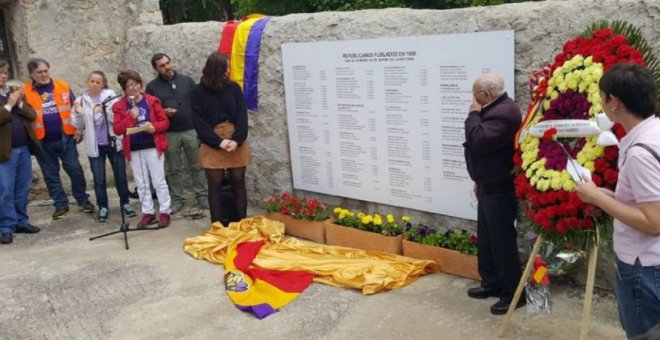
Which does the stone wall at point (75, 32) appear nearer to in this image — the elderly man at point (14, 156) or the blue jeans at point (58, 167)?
the blue jeans at point (58, 167)

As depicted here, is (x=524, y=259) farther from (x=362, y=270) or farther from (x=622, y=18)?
(x=622, y=18)

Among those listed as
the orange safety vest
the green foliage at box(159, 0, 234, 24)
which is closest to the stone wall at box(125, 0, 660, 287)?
the orange safety vest

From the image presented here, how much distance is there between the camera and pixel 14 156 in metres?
6.72

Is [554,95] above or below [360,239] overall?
above

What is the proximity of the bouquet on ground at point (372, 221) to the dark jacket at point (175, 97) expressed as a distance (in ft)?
6.98

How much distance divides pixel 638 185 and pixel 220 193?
181 inches

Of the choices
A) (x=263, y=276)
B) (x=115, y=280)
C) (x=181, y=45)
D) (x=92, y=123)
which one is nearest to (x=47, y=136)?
(x=92, y=123)

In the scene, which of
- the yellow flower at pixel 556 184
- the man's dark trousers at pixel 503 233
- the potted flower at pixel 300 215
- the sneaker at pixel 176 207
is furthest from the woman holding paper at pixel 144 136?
the yellow flower at pixel 556 184

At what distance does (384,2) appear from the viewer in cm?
1186

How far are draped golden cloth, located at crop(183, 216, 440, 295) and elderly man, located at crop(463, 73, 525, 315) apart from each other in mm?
808

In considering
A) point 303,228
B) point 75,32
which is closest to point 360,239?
point 303,228

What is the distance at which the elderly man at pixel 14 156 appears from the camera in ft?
21.5

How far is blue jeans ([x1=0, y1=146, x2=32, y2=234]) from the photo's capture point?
6648mm

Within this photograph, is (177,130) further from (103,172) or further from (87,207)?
(87,207)
